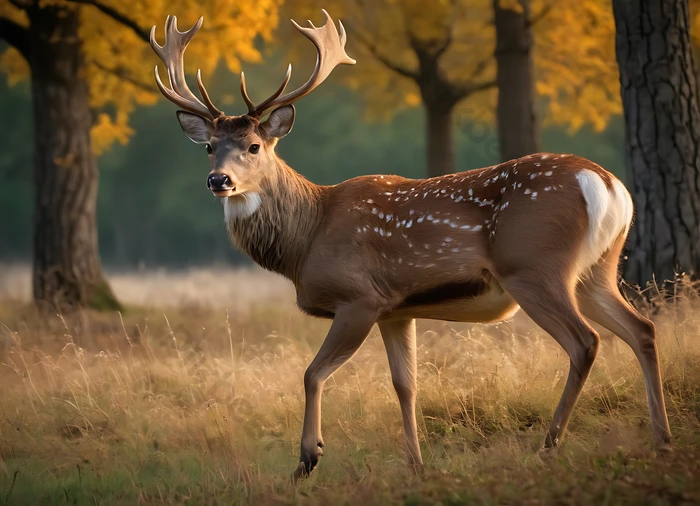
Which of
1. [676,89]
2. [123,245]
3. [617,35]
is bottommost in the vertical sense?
[123,245]

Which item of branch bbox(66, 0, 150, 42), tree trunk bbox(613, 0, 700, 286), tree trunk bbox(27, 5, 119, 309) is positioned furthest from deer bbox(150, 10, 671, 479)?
tree trunk bbox(27, 5, 119, 309)

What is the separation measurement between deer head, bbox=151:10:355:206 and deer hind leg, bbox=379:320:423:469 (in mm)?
1192

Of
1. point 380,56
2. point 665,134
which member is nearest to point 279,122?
point 665,134

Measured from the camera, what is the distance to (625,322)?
5039 mm

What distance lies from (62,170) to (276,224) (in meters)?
5.96

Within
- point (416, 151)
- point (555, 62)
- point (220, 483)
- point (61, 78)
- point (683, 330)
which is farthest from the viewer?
point (416, 151)

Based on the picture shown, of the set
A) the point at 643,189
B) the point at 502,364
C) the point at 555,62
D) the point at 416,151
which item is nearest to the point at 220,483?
the point at 502,364

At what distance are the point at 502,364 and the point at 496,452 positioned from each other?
1.46 metres

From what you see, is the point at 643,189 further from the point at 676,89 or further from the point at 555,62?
the point at 555,62

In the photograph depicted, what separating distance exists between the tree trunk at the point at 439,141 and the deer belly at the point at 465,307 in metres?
9.16

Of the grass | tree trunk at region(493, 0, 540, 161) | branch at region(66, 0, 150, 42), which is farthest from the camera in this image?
tree trunk at region(493, 0, 540, 161)

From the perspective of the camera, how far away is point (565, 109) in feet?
47.8

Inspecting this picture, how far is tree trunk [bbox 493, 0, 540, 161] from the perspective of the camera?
10789mm

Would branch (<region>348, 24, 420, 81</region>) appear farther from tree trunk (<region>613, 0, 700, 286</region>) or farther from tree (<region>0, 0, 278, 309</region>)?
tree trunk (<region>613, 0, 700, 286</region>)
